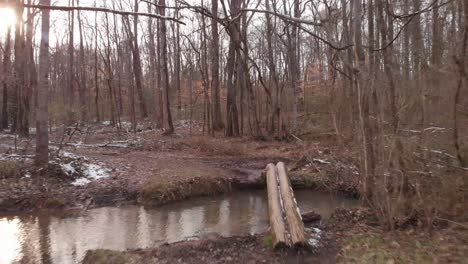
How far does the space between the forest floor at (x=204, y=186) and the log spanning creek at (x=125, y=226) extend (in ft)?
1.68

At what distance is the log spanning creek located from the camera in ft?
22.2

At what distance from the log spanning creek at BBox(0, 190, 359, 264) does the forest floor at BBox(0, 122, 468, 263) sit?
1.68ft

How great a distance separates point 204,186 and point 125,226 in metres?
3.05

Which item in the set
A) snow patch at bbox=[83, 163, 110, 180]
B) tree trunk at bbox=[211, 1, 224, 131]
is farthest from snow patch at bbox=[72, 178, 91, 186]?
tree trunk at bbox=[211, 1, 224, 131]

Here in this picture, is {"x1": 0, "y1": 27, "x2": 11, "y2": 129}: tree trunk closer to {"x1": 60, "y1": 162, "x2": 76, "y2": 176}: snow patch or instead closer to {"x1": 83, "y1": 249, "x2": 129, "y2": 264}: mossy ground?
{"x1": 60, "y1": 162, "x2": 76, "y2": 176}: snow patch

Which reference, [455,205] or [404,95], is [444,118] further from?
[455,205]

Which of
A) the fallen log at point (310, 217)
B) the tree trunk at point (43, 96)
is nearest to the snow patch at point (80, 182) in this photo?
the tree trunk at point (43, 96)

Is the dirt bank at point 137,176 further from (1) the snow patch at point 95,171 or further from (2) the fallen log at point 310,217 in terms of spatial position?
(2) the fallen log at point 310,217

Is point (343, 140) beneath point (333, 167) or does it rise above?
above

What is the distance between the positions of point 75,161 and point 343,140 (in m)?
7.57

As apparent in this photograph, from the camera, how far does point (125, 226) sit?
26.1 ft

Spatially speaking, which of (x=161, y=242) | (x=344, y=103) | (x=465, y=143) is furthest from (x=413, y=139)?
(x=161, y=242)

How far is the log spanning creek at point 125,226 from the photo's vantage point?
675 centimetres

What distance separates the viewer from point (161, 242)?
707 cm
